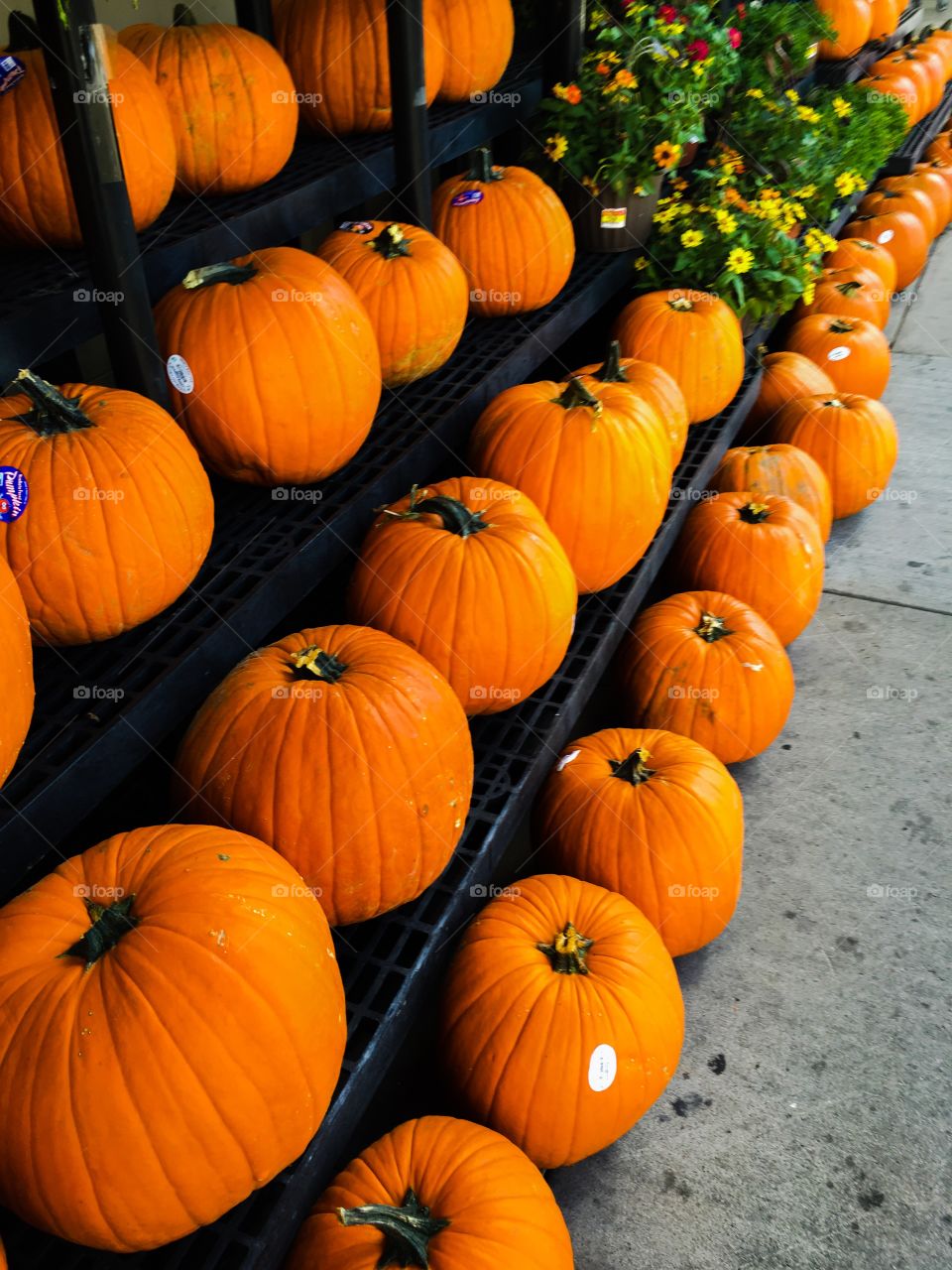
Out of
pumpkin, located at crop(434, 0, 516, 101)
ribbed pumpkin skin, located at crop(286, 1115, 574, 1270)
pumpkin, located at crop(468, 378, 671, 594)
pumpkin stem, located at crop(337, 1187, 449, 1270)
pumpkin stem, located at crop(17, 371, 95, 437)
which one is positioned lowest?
ribbed pumpkin skin, located at crop(286, 1115, 574, 1270)

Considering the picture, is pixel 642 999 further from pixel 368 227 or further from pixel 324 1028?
pixel 368 227

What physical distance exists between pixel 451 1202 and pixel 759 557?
6.10ft

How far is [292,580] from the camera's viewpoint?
1.73 metres

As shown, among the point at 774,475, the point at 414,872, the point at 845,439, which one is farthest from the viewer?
the point at 845,439

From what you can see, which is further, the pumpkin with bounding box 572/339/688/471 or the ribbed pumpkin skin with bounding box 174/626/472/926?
the pumpkin with bounding box 572/339/688/471

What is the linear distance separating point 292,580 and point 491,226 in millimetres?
1280

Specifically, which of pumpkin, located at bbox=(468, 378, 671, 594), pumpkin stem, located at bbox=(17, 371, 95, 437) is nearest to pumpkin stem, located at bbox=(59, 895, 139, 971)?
pumpkin stem, located at bbox=(17, 371, 95, 437)

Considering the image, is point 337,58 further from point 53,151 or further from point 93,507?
point 93,507

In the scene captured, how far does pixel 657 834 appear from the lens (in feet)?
6.32

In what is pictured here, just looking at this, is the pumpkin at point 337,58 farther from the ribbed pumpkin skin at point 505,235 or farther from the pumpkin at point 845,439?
the pumpkin at point 845,439

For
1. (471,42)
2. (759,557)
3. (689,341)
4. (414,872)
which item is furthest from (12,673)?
(689,341)

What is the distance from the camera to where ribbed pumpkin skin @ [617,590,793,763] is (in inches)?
93.0

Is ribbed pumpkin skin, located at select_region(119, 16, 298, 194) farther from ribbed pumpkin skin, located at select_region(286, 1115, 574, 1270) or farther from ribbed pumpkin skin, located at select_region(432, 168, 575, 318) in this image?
ribbed pumpkin skin, located at select_region(286, 1115, 574, 1270)

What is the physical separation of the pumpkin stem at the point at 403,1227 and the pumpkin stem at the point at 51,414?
1.04 metres
